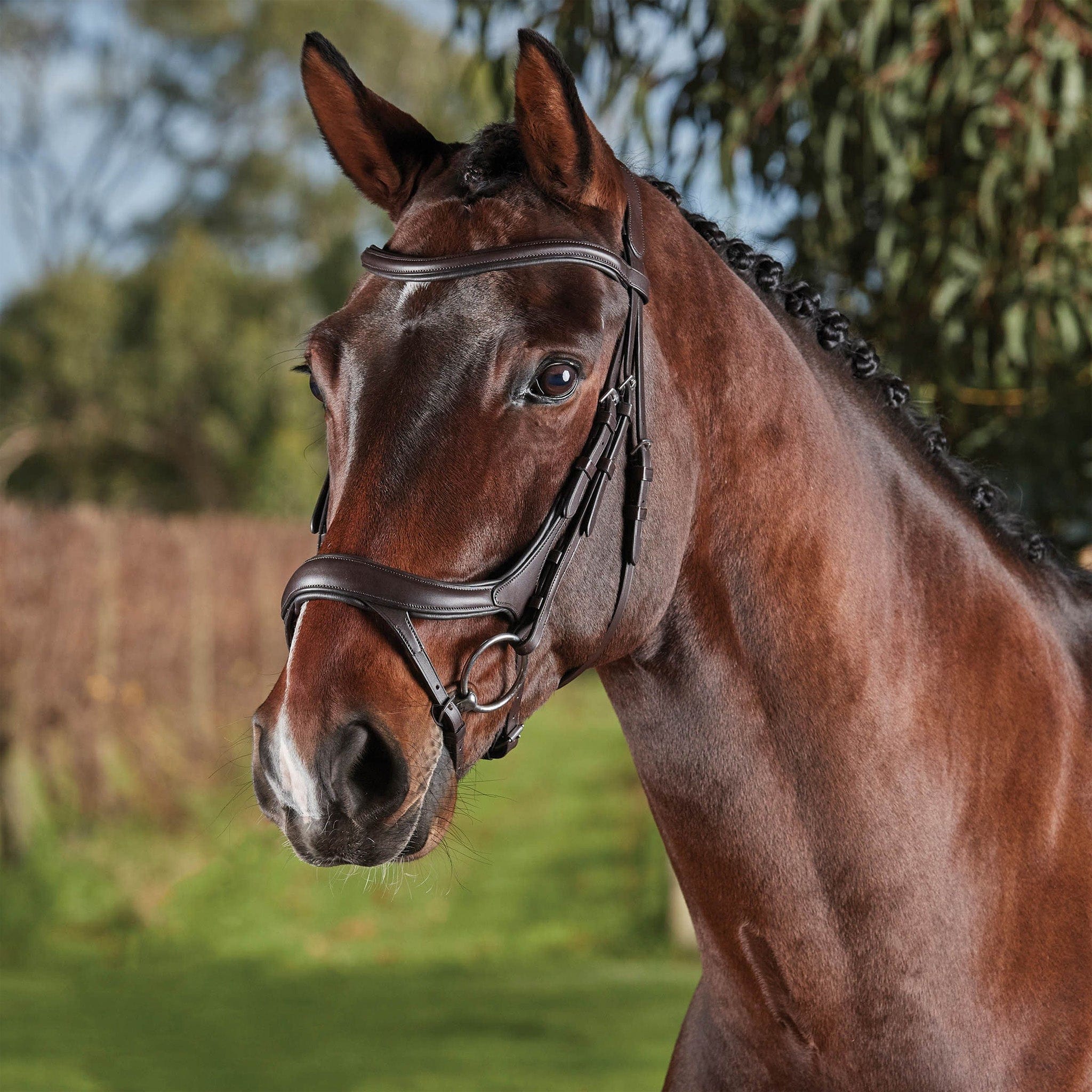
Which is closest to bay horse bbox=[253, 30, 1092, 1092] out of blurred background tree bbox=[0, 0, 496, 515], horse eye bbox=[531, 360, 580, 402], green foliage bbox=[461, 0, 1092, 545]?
horse eye bbox=[531, 360, 580, 402]

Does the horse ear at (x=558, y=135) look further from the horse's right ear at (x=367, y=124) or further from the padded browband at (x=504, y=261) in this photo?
the horse's right ear at (x=367, y=124)

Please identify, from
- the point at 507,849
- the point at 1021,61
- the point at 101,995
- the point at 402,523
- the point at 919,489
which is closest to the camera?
the point at 402,523

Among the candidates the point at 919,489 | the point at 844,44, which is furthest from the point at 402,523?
the point at 844,44


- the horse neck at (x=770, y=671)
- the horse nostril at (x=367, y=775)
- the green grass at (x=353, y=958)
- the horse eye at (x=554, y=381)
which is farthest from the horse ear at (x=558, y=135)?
the green grass at (x=353, y=958)

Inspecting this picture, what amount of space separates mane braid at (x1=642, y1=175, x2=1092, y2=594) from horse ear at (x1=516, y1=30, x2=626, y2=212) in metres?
0.24

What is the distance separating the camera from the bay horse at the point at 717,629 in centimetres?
137

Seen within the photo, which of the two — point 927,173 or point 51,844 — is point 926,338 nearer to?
point 927,173

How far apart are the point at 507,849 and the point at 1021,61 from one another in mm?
6007

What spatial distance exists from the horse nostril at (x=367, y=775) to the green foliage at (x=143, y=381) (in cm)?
2027

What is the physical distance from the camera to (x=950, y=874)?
166cm

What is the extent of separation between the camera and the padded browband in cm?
145

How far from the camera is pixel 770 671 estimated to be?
163 centimetres

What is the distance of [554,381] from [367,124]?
0.54m

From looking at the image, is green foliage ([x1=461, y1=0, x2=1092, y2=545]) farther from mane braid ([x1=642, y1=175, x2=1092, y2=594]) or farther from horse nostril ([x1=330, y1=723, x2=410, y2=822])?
horse nostril ([x1=330, y1=723, x2=410, y2=822])
